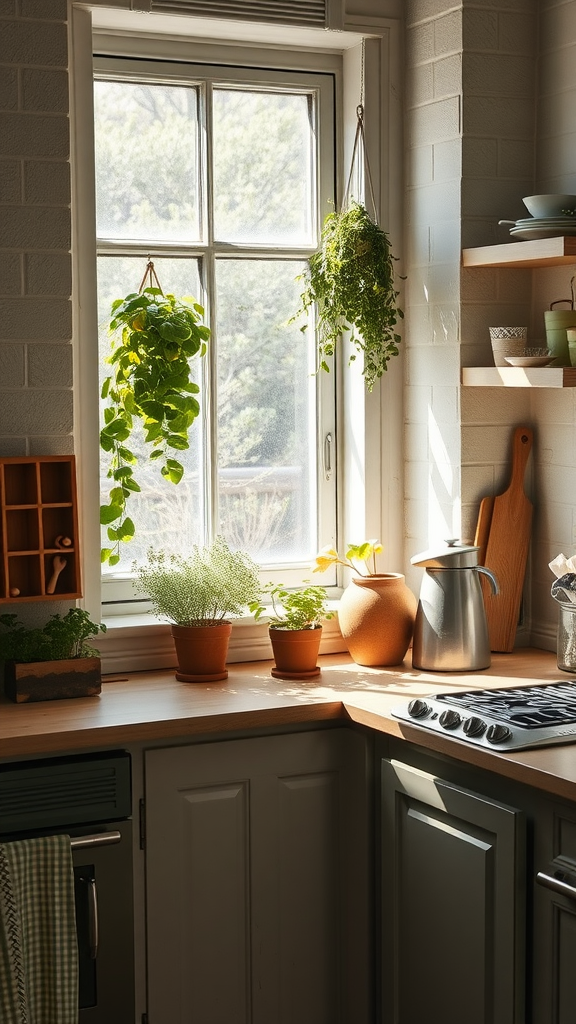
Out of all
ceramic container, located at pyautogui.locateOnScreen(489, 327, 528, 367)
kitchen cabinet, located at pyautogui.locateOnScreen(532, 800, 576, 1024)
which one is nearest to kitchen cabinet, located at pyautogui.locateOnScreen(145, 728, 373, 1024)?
kitchen cabinet, located at pyautogui.locateOnScreen(532, 800, 576, 1024)

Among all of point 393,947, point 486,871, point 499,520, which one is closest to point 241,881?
point 393,947

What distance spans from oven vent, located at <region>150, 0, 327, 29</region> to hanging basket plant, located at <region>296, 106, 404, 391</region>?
26cm

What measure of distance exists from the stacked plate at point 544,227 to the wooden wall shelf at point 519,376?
0.98 feet

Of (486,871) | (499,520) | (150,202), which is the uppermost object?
(150,202)

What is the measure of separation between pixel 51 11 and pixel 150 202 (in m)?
0.51

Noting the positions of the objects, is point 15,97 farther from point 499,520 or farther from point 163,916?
point 163,916

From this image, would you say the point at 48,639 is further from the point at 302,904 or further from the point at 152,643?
the point at 302,904

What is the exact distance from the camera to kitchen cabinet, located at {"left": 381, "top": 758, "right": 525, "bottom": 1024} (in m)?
2.11

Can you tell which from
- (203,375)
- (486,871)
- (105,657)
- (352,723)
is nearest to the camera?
(486,871)

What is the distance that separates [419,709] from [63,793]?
2.36 ft

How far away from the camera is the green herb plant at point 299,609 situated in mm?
2852

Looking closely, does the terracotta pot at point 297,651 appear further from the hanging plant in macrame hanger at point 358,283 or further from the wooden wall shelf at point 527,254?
the wooden wall shelf at point 527,254

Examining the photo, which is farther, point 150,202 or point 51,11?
point 150,202

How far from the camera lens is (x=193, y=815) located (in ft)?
8.17
